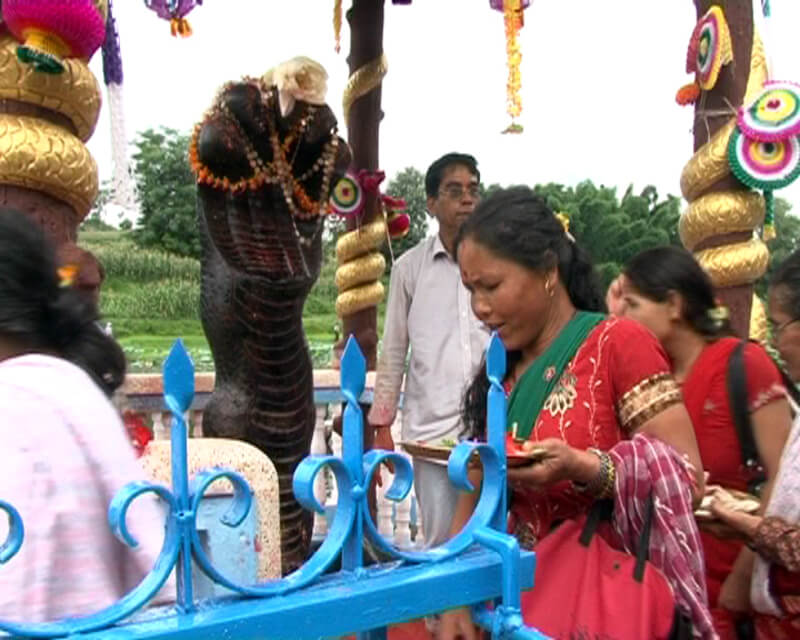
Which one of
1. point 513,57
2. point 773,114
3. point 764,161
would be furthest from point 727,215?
point 513,57

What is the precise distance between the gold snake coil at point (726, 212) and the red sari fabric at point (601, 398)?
1857mm

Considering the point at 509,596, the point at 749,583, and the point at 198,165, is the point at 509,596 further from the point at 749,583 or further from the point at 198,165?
the point at 198,165

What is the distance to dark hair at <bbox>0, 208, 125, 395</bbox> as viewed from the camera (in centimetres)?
109

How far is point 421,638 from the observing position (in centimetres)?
298

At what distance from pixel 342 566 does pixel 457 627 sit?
1.67 ft

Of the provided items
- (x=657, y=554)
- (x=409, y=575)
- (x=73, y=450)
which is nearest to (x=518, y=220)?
(x=657, y=554)

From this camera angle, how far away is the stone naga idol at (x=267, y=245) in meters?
2.38

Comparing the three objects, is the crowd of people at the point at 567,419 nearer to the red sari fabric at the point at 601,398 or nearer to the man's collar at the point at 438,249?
the red sari fabric at the point at 601,398

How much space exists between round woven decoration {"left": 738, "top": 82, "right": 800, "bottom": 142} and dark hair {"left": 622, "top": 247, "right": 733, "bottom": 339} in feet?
3.68

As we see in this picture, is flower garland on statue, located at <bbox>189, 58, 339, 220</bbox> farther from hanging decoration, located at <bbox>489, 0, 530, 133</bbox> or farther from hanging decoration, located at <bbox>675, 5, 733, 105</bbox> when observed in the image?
hanging decoration, located at <bbox>675, 5, 733, 105</bbox>

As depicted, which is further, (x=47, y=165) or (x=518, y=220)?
(x=47, y=165)

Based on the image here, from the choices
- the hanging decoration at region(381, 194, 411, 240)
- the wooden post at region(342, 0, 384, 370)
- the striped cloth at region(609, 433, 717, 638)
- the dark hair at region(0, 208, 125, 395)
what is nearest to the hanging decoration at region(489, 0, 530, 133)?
the wooden post at region(342, 0, 384, 370)

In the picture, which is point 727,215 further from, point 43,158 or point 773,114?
point 43,158

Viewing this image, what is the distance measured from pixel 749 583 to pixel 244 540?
1.19 meters
